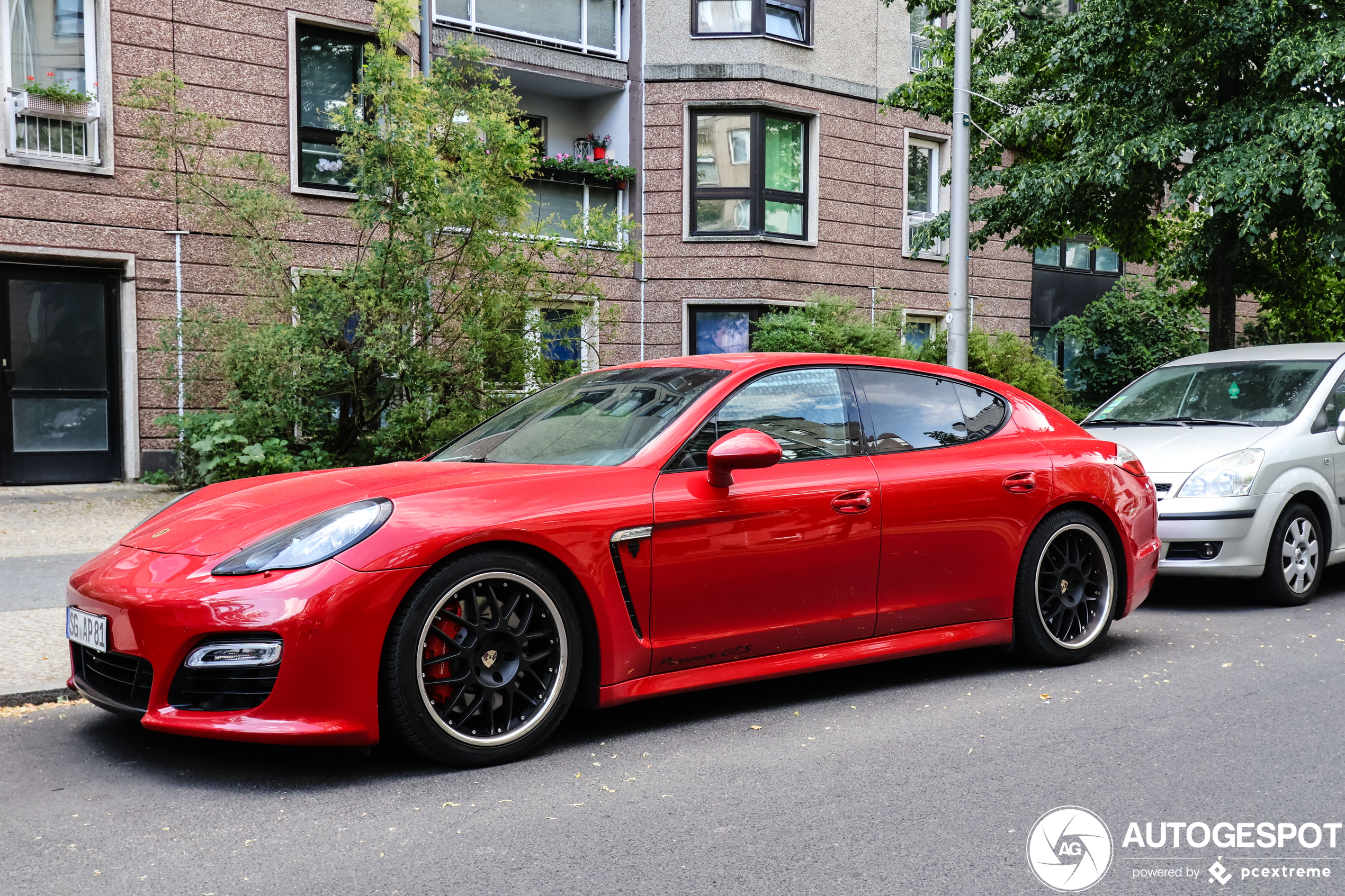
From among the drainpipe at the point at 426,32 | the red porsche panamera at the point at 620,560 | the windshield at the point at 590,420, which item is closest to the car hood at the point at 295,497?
the red porsche panamera at the point at 620,560

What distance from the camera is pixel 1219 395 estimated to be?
8.40 metres

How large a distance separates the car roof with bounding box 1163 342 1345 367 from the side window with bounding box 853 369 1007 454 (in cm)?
380

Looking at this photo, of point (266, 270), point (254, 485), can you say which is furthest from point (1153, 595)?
point (266, 270)

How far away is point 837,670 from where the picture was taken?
18.9ft

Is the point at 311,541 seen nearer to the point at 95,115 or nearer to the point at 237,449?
the point at 237,449

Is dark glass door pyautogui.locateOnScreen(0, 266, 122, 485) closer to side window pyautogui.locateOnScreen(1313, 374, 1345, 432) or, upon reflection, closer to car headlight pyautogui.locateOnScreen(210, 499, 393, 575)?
car headlight pyautogui.locateOnScreen(210, 499, 393, 575)

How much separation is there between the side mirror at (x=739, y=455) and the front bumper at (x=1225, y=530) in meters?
3.76

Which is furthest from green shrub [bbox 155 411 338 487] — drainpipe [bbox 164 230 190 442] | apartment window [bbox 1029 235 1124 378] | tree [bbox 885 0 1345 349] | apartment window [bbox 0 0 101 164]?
apartment window [bbox 1029 235 1124 378]

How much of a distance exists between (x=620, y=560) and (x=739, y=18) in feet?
55.2

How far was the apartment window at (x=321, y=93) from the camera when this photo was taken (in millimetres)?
15258

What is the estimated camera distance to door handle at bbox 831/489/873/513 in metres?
4.90

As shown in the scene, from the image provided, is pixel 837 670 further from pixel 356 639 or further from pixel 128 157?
pixel 128 157

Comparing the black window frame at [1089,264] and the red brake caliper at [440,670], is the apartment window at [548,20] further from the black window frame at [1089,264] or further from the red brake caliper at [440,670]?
the red brake caliper at [440,670]

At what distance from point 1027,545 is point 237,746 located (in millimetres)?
3555
